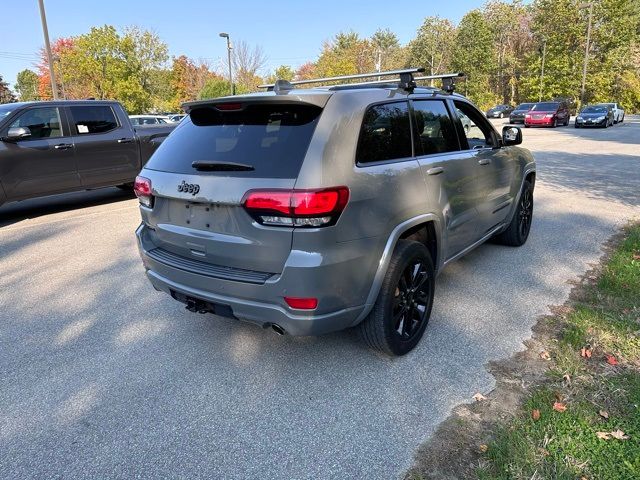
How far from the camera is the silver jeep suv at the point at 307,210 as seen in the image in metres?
2.51

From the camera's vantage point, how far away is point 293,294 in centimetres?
253

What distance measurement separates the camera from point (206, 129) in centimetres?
310

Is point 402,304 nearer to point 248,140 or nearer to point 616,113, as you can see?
point 248,140

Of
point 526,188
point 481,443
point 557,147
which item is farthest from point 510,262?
point 557,147

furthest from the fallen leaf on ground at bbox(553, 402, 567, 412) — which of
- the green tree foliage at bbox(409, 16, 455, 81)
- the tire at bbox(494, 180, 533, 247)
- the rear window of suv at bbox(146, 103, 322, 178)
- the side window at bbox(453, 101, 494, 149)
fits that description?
the green tree foliage at bbox(409, 16, 455, 81)

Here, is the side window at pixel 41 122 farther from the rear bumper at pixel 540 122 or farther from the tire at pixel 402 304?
the rear bumper at pixel 540 122

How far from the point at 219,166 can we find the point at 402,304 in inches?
59.7

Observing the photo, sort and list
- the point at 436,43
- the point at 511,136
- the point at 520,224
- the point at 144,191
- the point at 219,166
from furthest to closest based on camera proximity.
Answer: the point at 436,43, the point at 520,224, the point at 511,136, the point at 144,191, the point at 219,166

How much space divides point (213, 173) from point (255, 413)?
1.44 meters

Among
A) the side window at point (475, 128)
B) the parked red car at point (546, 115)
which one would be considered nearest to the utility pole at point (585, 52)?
the parked red car at point (546, 115)

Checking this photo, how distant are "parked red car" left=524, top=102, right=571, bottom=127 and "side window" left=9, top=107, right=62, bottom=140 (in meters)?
30.0

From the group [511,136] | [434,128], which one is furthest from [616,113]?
[434,128]

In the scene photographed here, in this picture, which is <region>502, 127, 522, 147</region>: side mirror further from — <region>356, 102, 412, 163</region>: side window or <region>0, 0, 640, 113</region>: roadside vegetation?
<region>0, 0, 640, 113</region>: roadside vegetation

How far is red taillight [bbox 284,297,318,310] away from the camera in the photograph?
2537 millimetres
